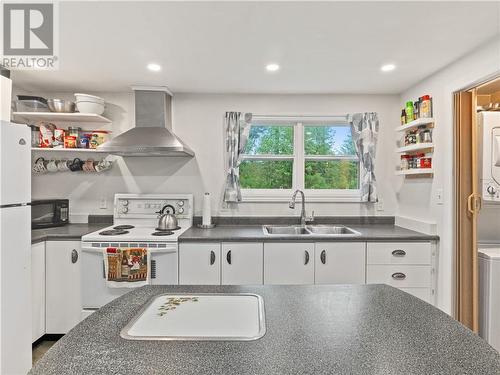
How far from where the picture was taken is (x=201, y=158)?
10.7 feet

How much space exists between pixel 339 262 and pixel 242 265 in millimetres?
830

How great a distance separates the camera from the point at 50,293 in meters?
2.58

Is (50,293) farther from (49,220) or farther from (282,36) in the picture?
(282,36)

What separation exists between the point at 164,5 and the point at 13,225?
166 centimetres

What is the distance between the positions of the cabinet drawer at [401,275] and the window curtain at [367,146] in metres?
0.79

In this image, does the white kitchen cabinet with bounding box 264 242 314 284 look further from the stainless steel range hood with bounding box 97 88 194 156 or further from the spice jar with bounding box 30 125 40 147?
the spice jar with bounding box 30 125 40 147

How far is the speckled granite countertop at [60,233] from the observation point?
8.33ft

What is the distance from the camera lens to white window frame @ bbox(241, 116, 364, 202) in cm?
326

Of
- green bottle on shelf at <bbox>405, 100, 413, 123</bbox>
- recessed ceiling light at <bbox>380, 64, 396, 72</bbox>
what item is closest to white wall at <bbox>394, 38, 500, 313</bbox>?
green bottle on shelf at <bbox>405, 100, 413, 123</bbox>

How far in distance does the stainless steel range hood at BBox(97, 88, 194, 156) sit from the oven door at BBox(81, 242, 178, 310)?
Result: 2.83 ft

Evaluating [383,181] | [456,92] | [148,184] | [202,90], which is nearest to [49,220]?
[148,184]

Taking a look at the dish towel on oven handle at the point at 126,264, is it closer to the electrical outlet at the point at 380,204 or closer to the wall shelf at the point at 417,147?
the electrical outlet at the point at 380,204

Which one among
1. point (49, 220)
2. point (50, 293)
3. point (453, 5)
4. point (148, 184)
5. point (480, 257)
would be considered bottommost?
point (50, 293)

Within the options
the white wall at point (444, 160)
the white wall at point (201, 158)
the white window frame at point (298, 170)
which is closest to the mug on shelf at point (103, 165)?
the white wall at point (201, 158)
